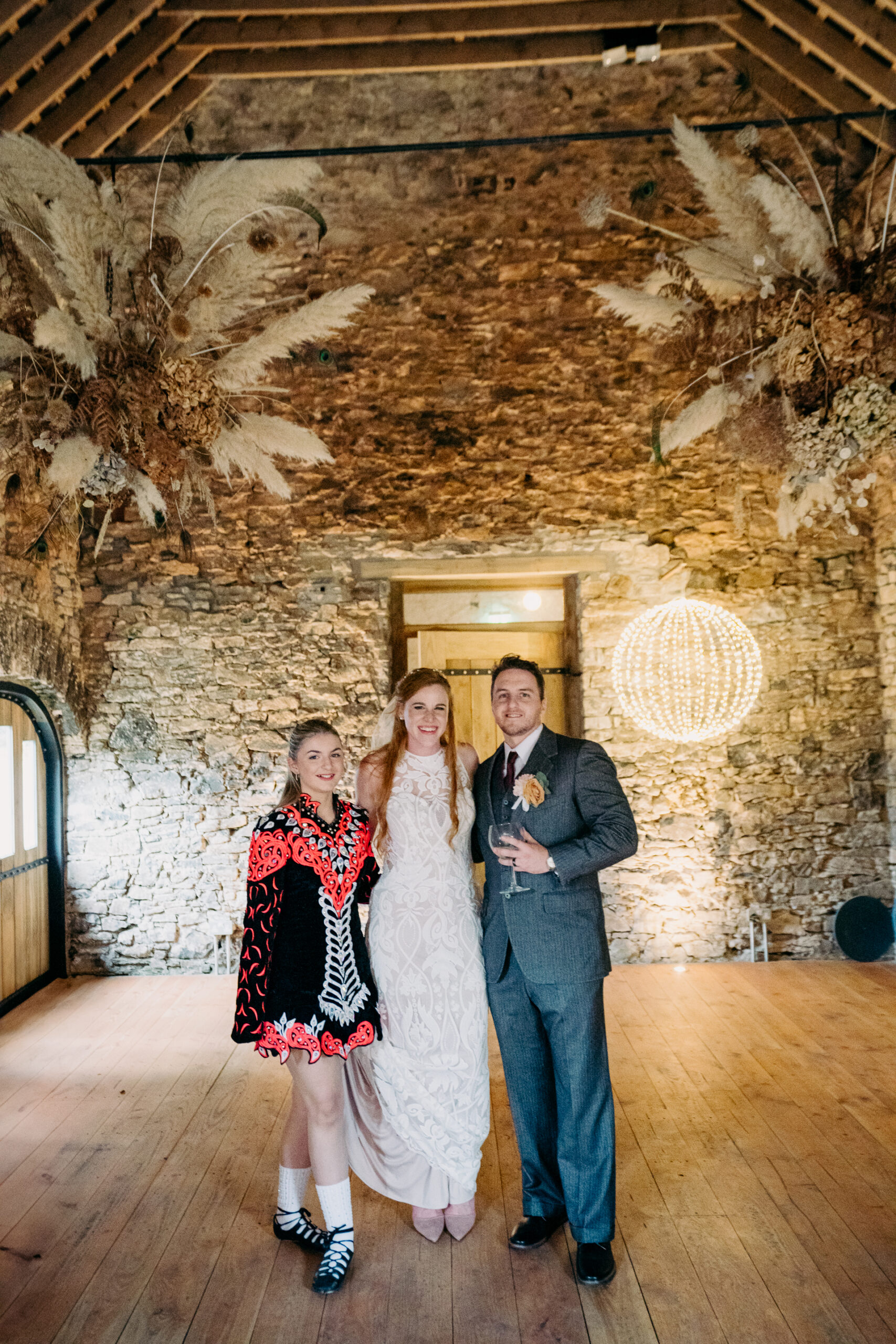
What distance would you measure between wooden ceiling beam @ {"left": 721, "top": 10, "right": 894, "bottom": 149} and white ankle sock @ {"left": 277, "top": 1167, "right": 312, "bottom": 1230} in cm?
539

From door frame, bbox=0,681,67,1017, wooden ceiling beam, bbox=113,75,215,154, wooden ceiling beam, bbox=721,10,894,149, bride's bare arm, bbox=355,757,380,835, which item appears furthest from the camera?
door frame, bbox=0,681,67,1017

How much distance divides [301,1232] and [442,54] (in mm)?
5934

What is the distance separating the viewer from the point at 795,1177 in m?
2.97

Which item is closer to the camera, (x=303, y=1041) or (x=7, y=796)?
(x=303, y=1041)

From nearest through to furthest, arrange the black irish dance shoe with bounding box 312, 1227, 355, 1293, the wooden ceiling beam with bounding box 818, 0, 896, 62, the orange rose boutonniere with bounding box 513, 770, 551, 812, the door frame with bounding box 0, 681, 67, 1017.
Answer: the black irish dance shoe with bounding box 312, 1227, 355, 1293 < the orange rose boutonniere with bounding box 513, 770, 551, 812 < the wooden ceiling beam with bounding box 818, 0, 896, 62 < the door frame with bounding box 0, 681, 67, 1017

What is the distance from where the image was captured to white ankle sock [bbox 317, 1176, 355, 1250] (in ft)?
8.04

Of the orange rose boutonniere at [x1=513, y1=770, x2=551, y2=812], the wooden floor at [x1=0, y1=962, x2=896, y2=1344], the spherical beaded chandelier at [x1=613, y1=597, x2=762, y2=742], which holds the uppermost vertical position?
the spherical beaded chandelier at [x1=613, y1=597, x2=762, y2=742]

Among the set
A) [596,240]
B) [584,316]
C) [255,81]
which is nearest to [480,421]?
[584,316]

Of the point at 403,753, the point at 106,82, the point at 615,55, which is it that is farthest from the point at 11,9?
the point at 403,753

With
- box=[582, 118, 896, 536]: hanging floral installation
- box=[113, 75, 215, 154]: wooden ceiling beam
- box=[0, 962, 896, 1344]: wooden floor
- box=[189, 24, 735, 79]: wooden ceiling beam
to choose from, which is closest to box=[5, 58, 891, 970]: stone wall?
box=[113, 75, 215, 154]: wooden ceiling beam

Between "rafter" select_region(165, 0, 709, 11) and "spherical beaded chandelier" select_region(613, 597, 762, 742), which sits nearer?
"rafter" select_region(165, 0, 709, 11)

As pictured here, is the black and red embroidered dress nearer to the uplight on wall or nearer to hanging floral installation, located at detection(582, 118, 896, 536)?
hanging floral installation, located at detection(582, 118, 896, 536)

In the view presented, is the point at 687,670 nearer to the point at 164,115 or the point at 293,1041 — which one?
the point at 293,1041

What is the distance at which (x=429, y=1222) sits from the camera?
2656mm
